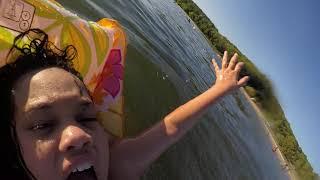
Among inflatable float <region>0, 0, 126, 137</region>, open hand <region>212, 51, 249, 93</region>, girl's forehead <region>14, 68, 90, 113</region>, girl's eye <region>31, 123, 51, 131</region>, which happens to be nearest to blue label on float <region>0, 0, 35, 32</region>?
inflatable float <region>0, 0, 126, 137</region>

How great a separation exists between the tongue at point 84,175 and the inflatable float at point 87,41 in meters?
0.98

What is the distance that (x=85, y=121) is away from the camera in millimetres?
2697

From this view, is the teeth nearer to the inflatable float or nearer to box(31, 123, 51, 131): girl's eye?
box(31, 123, 51, 131): girl's eye

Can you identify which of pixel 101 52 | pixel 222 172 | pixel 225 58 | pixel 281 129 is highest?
pixel 225 58

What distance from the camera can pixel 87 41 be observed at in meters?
3.73

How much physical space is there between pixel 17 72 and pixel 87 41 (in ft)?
3.22

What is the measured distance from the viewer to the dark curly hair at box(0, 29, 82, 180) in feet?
8.86

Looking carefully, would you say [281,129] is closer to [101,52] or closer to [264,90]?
[264,90]

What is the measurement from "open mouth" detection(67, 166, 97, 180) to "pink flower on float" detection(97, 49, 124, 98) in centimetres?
123

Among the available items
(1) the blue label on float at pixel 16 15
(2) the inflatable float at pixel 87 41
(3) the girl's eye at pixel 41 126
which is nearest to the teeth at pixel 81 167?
(3) the girl's eye at pixel 41 126

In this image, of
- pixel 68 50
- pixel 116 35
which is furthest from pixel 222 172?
pixel 68 50

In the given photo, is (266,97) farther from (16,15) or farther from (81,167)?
(81,167)

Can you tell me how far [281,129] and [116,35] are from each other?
35.8 metres

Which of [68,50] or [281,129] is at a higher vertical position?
[68,50]
